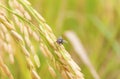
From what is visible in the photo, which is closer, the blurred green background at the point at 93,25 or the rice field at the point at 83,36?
the rice field at the point at 83,36

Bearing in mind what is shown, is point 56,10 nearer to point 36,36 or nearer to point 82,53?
point 82,53

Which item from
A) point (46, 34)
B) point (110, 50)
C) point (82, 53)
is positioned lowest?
point (46, 34)

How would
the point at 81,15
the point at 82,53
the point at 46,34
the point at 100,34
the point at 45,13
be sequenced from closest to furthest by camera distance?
1. the point at 46,34
2. the point at 82,53
3. the point at 45,13
4. the point at 100,34
5. the point at 81,15

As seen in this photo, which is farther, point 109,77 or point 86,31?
point 86,31

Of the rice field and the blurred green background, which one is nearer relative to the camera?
the rice field

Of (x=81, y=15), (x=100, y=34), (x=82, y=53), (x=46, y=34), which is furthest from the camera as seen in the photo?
(x=81, y=15)

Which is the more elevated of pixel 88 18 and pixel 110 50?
pixel 88 18

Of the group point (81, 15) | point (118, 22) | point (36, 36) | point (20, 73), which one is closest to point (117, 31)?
point (118, 22)
